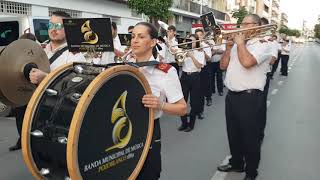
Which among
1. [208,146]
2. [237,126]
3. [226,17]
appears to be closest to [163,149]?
[208,146]

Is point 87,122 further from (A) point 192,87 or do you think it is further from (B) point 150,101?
(A) point 192,87

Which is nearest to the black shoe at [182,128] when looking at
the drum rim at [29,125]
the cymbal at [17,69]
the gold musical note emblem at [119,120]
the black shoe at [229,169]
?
the black shoe at [229,169]

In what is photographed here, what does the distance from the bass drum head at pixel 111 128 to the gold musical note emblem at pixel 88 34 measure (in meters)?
0.71

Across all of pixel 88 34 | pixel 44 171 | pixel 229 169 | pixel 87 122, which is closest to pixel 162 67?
pixel 88 34

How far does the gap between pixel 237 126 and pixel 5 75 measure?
2555 millimetres

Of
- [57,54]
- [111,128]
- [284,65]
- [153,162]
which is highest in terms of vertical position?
[57,54]

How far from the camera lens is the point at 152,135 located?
306 cm

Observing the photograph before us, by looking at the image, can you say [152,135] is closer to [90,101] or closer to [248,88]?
[90,101]

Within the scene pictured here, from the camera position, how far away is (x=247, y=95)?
15.4 feet

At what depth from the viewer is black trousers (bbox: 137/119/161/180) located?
3176 millimetres

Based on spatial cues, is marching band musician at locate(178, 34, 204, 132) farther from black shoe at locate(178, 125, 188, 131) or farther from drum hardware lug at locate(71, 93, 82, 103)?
drum hardware lug at locate(71, 93, 82, 103)

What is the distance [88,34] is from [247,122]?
2.15 m

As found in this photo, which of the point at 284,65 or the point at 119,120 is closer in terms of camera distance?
the point at 119,120

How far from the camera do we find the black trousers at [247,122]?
4695mm
